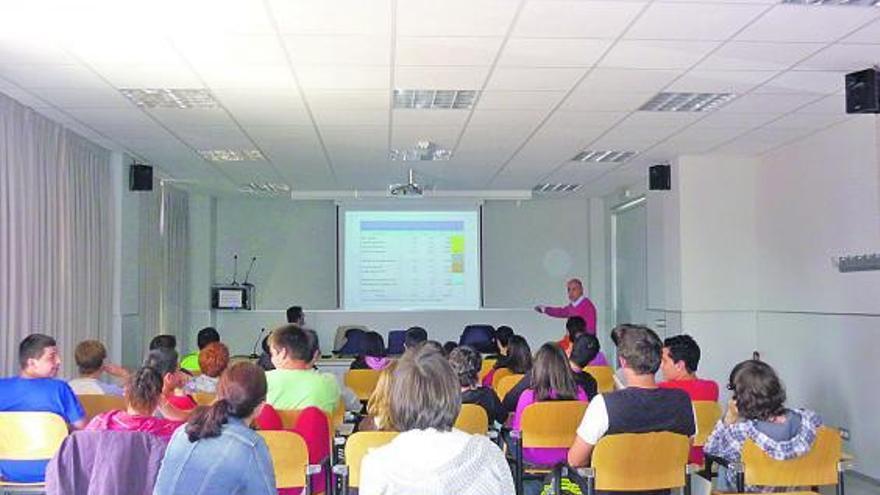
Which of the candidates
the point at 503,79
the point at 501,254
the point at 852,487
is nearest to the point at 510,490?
the point at 503,79

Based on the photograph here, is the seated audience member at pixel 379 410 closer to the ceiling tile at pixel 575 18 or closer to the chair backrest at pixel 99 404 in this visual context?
the chair backrest at pixel 99 404

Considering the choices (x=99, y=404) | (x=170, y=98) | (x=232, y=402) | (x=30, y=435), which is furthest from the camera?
(x=170, y=98)

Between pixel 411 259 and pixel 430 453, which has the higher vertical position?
pixel 411 259

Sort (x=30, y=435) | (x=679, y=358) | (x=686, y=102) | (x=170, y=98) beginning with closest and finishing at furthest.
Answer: (x=30, y=435), (x=679, y=358), (x=170, y=98), (x=686, y=102)

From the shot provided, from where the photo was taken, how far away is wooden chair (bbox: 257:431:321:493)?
11.8 feet

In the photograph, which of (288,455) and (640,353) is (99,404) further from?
(640,353)

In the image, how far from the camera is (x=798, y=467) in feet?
12.5

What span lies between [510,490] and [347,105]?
188 inches

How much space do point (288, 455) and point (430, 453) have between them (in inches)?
56.8

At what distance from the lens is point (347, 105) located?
670 cm

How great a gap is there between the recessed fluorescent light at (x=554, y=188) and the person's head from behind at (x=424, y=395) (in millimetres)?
9396

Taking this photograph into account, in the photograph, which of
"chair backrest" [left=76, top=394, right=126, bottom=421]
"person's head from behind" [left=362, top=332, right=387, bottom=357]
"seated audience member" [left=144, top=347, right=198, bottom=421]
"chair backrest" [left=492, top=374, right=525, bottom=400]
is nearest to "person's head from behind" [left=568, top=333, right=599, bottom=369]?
"chair backrest" [left=492, top=374, right=525, bottom=400]

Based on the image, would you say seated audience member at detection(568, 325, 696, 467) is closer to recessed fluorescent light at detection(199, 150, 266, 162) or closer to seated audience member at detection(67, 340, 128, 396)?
seated audience member at detection(67, 340, 128, 396)

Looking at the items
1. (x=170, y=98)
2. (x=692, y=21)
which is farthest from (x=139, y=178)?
(x=692, y=21)
